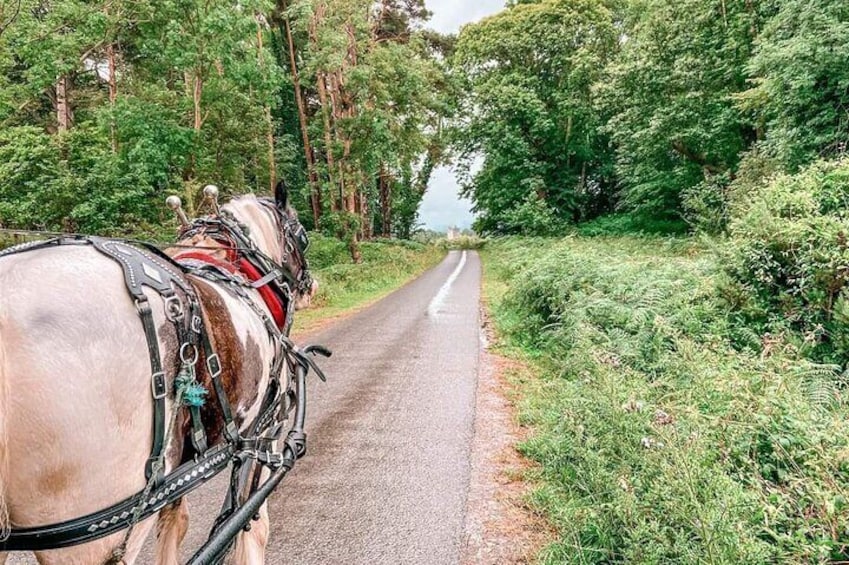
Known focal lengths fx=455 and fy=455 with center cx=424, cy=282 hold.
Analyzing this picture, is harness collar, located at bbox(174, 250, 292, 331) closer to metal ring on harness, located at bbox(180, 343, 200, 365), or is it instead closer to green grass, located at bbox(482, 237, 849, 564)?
metal ring on harness, located at bbox(180, 343, 200, 365)

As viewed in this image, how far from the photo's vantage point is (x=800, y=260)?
433cm

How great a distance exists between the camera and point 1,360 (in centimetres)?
120

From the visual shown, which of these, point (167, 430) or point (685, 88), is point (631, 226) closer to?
point (685, 88)

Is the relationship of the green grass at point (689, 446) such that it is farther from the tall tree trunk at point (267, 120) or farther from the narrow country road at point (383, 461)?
the tall tree trunk at point (267, 120)

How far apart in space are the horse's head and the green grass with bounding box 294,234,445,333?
6.14 m

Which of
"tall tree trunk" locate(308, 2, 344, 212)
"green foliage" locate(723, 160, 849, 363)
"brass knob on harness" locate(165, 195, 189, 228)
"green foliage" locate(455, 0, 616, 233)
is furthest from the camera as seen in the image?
"green foliage" locate(455, 0, 616, 233)

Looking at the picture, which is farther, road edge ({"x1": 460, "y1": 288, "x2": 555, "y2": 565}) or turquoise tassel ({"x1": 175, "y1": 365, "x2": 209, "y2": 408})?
road edge ({"x1": 460, "y1": 288, "x2": 555, "y2": 565})

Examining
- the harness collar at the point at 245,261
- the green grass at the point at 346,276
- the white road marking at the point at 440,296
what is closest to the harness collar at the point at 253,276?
the harness collar at the point at 245,261

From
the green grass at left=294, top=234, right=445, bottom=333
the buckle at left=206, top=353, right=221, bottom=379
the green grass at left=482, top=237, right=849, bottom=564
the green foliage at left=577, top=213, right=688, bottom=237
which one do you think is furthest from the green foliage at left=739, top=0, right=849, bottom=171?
the green foliage at left=577, top=213, right=688, bottom=237

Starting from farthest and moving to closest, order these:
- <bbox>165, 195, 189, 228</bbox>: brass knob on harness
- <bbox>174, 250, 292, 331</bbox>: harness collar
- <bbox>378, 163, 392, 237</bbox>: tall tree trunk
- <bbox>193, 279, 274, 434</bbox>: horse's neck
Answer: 1. <bbox>378, 163, 392, 237</bbox>: tall tree trunk
2. <bbox>174, 250, 292, 331</bbox>: harness collar
3. <bbox>165, 195, 189, 228</bbox>: brass knob on harness
4. <bbox>193, 279, 274, 434</bbox>: horse's neck

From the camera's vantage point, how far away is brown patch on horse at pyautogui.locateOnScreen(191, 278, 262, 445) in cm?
183

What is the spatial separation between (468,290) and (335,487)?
12.4 meters

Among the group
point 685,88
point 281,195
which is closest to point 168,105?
point 281,195

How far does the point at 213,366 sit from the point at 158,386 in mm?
286
